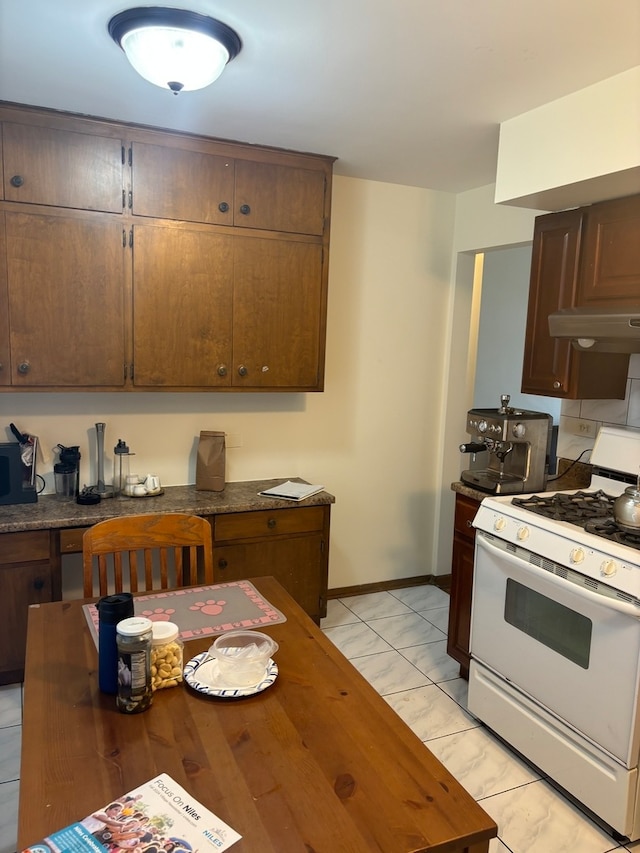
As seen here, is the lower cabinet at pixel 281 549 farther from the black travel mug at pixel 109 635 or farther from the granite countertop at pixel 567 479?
the black travel mug at pixel 109 635

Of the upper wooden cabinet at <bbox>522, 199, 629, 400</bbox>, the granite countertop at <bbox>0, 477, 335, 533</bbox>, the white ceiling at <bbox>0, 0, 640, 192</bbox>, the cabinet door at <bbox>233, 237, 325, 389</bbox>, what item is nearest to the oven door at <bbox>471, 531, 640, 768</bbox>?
the upper wooden cabinet at <bbox>522, 199, 629, 400</bbox>

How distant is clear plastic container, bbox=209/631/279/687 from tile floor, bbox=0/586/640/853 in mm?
1107

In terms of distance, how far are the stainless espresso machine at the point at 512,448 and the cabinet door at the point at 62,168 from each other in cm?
195

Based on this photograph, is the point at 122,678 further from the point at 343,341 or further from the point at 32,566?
the point at 343,341

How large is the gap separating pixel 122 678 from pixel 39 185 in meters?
2.21

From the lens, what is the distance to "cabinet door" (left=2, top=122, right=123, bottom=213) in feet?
8.54

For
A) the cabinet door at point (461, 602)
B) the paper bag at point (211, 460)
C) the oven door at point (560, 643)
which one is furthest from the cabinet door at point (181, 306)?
the oven door at point (560, 643)

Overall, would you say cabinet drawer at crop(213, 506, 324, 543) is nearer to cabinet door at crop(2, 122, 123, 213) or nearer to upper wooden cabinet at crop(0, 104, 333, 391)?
upper wooden cabinet at crop(0, 104, 333, 391)

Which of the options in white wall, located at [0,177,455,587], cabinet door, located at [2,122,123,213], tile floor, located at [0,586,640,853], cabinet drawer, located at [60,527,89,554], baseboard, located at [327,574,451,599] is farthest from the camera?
baseboard, located at [327,574,451,599]

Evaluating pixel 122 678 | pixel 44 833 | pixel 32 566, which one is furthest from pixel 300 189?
pixel 44 833

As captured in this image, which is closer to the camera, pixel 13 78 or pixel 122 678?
pixel 122 678

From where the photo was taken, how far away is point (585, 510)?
2441mm

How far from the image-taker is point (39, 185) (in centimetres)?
265

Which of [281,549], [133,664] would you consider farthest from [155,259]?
[133,664]
